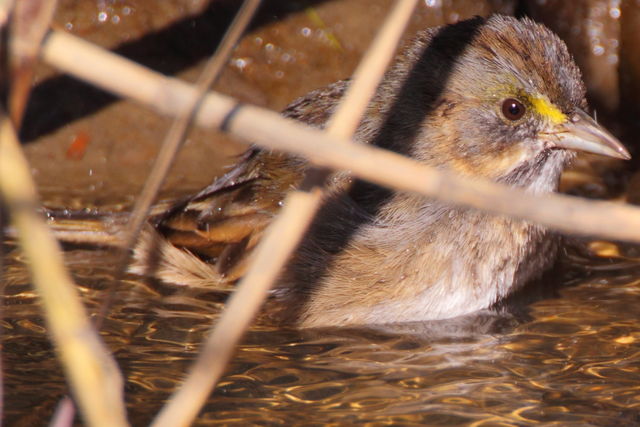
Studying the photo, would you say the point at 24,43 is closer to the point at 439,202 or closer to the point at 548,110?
the point at 439,202

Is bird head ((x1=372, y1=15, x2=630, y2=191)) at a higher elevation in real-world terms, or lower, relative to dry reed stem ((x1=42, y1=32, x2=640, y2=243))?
higher

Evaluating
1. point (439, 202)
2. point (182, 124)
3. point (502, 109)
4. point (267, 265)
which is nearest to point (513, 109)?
point (502, 109)

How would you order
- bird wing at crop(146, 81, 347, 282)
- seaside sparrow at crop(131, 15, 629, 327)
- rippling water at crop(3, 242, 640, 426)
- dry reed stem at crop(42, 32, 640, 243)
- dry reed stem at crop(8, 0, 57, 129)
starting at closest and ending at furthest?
dry reed stem at crop(42, 32, 640, 243) → dry reed stem at crop(8, 0, 57, 129) → rippling water at crop(3, 242, 640, 426) → seaside sparrow at crop(131, 15, 629, 327) → bird wing at crop(146, 81, 347, 282)

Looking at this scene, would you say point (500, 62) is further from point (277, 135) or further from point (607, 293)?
point (277, 135)

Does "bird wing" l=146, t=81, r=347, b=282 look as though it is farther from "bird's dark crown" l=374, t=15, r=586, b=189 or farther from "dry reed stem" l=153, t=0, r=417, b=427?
"dry reed stem" l=153, t=0, r=417, b=427

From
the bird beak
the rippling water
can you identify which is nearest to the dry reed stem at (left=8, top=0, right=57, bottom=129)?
the rippling water

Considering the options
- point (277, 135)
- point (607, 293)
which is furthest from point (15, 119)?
point (607, 293)
